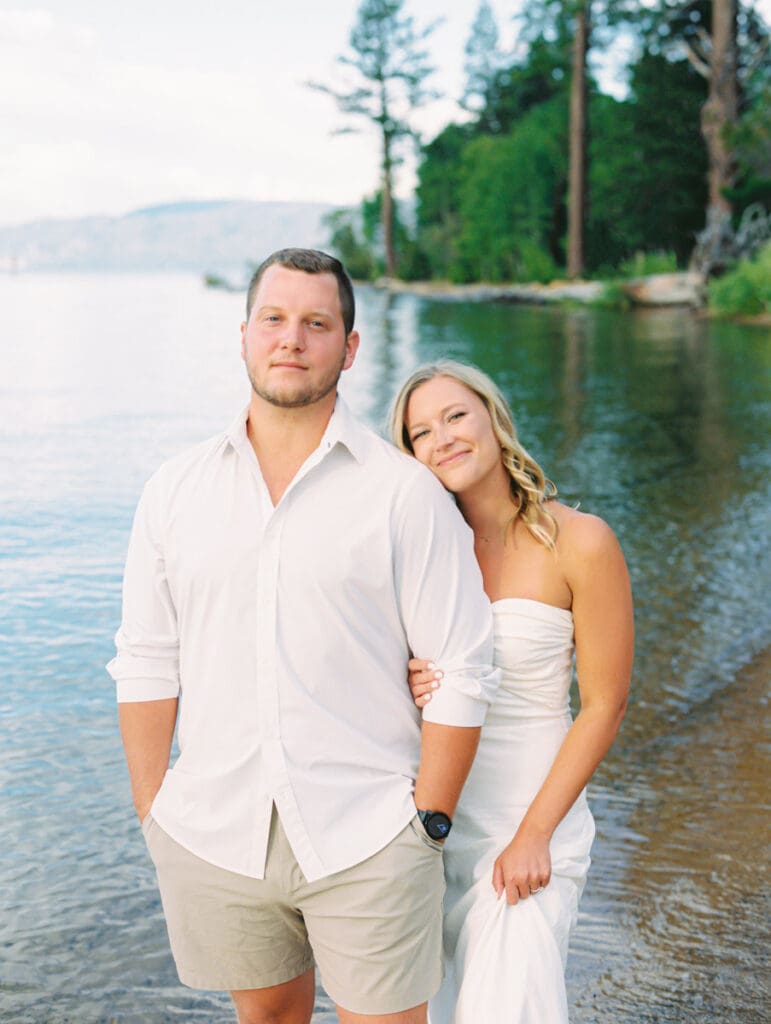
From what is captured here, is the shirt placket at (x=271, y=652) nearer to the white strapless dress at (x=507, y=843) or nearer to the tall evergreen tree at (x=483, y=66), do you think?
the white strapless dress at (x=507, y=843)

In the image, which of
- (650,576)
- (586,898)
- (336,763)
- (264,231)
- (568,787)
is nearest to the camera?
(336,763)

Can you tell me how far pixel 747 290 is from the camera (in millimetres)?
23578

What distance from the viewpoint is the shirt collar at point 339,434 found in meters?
2.11

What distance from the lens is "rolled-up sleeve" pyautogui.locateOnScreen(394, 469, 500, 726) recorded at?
2.09 metres

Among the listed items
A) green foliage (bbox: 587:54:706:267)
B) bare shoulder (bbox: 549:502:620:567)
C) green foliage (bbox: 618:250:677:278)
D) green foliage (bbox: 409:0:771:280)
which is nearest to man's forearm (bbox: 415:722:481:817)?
bare shoulder (bbox: 549:502:620:567)

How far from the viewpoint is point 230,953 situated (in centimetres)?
214

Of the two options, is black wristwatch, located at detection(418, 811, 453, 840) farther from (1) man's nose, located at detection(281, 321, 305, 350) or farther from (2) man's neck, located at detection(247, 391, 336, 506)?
(1) man's nose, located at detection(281, 321, 305, 350)

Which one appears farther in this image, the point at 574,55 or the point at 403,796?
the point at 574,55

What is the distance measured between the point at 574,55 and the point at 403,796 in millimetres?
35105

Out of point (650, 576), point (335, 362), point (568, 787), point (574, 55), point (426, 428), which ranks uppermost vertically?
point (574, 55)

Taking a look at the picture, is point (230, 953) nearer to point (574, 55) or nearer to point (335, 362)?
point (335, 362)

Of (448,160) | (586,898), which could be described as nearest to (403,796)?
(586,898)

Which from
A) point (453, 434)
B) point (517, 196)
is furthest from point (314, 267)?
point (517, 196)

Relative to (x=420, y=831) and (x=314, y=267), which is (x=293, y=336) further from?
(x=420, y=831)
